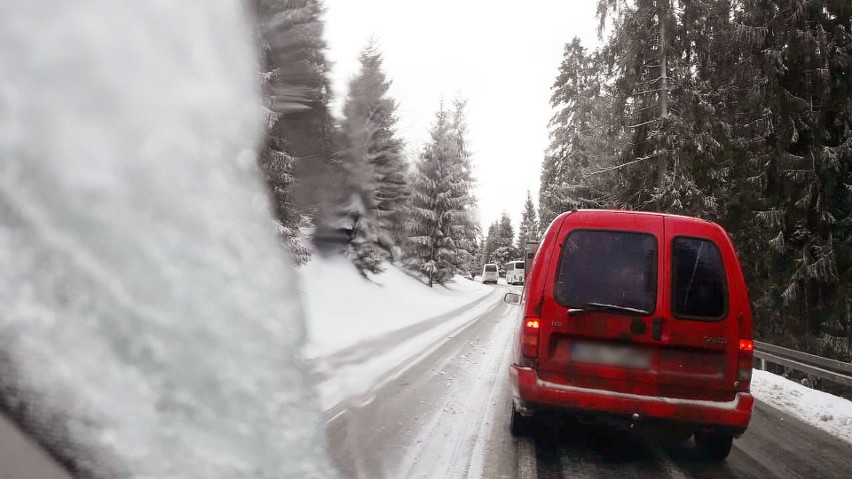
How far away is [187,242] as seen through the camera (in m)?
2.44

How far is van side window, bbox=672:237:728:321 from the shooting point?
3.65 meters

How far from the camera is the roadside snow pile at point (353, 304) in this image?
1033 cm

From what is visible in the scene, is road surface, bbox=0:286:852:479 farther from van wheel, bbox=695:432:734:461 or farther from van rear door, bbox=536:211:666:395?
van rear door, bbox=536:211:666:395

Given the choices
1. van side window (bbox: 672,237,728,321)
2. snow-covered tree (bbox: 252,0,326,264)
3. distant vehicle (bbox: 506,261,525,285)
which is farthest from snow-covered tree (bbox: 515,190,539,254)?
van side window (bbox: 672,237,728,321)

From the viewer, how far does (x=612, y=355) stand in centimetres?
367

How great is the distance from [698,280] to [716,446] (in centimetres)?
142

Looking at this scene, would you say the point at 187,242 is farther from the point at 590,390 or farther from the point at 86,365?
the point at 590,390

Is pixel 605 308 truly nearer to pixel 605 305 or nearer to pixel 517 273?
pixel 605 305

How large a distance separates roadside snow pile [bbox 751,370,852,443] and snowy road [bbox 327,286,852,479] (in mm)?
204

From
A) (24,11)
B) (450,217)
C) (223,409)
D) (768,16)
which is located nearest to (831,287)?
(768,16)

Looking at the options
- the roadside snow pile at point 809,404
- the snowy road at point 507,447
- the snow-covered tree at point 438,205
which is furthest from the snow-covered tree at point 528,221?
the snowy road at point 507,447

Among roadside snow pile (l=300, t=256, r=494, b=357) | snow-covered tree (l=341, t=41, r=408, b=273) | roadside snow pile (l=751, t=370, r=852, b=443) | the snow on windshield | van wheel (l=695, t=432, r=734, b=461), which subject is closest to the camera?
the snow on windshield

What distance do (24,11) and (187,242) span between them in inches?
41.8

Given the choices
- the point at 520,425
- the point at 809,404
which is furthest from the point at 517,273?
the point at 520,425
